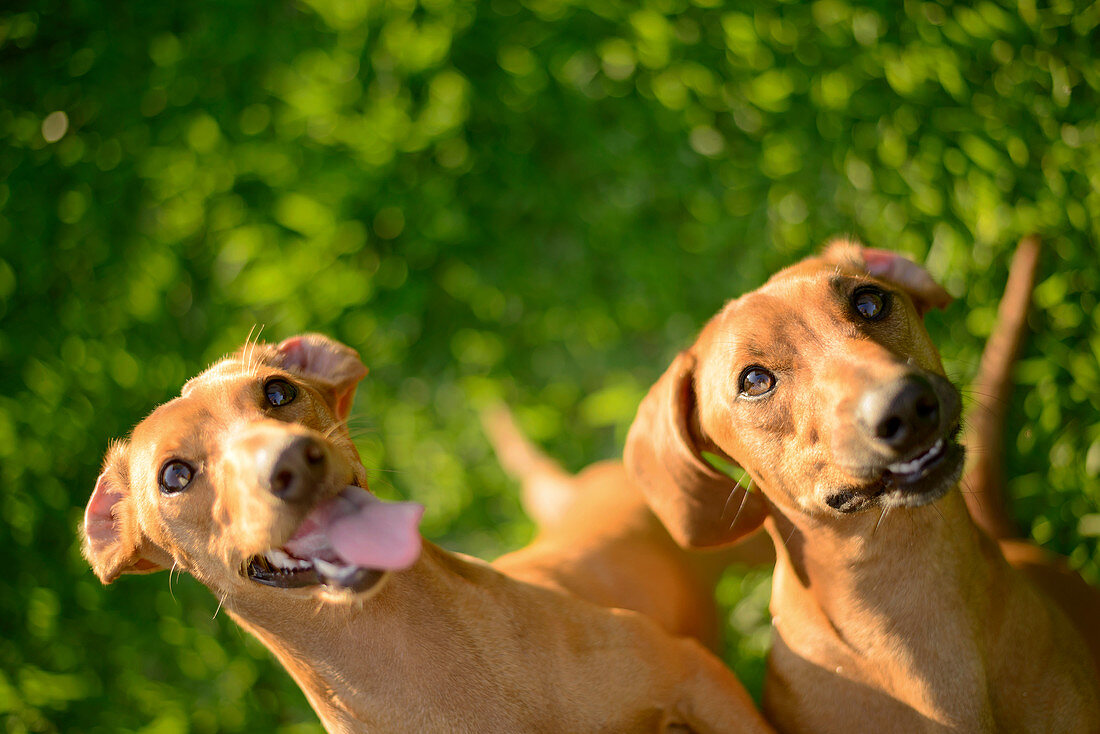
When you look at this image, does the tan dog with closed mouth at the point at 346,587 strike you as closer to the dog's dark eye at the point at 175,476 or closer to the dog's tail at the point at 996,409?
the dog's dark eye at the point at 175,476

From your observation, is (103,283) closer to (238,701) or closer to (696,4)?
(238,701)

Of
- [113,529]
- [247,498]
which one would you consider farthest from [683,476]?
[113,529]

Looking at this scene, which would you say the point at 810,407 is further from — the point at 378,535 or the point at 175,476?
the point at 175,476

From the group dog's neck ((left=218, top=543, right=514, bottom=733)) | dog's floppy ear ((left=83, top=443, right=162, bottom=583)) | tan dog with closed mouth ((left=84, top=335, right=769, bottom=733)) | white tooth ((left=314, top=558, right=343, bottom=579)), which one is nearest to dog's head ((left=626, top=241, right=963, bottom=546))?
tan dog with closed mouth ((left=84, top=335, right=769, bottom=733))

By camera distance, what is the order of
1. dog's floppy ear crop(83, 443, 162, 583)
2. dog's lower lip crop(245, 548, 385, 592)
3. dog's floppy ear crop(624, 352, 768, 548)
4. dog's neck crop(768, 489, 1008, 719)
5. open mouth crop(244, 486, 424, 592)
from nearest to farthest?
open mouth crop(244, 486, 424, 592), dog's lower lip crop(245, 548, 385, 592), dog's neck crop(768, 489, 1008, 719), dog's floppy ear crop(83, 443, 162, 583), dog's floppy ear crop(624, 352, 768, 548)

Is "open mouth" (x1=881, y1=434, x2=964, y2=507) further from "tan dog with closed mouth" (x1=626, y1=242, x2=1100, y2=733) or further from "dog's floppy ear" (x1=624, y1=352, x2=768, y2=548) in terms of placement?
"dog's floppy ear" (x1=624, y1=352, x2=768, y2=548)

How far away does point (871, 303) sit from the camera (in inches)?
112

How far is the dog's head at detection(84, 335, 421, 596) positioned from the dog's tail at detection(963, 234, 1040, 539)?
2.75m

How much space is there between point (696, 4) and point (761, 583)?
350 centimetres

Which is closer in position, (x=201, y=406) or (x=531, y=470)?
(x=201, y=406)

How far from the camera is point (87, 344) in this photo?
613cm

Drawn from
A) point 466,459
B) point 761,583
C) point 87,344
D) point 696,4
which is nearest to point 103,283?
point 87,344

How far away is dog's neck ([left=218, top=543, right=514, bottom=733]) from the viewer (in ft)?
9.03

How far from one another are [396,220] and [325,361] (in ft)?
9.16
